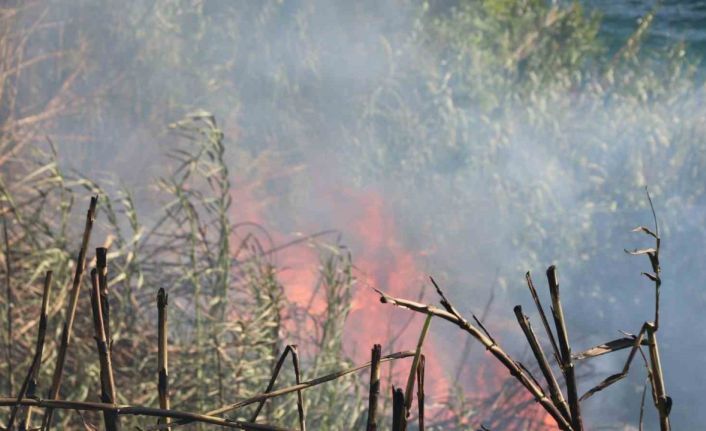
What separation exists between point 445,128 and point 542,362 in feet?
26.0

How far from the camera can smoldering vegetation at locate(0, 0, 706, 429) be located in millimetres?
7840

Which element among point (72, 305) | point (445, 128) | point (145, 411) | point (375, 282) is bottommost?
point (145, 411)

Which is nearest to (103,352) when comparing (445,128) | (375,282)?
(375,282)

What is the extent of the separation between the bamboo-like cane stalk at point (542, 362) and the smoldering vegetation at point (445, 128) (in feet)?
22.6

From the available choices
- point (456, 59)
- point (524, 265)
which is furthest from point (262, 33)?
point (524, 265)

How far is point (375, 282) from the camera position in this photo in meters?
7.60

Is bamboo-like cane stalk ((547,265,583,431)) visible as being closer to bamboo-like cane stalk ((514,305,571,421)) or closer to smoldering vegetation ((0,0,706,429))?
bamboo-like cane stalk ((514,305,571,421))

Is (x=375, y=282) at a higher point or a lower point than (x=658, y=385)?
higher

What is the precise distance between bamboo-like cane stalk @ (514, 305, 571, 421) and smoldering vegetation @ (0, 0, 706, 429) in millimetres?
6903

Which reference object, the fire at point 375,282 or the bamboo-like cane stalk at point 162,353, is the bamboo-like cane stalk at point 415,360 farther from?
the fire at point 375,282

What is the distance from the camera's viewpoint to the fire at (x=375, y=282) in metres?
6.62

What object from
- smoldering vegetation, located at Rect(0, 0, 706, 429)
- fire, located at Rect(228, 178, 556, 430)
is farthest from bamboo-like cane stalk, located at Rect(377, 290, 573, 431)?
smoldering vegetation, located at Rect(0, 0, 706, 429)

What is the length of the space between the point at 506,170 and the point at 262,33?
2.84 meters

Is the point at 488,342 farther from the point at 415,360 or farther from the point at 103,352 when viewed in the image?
the point at 103,352
